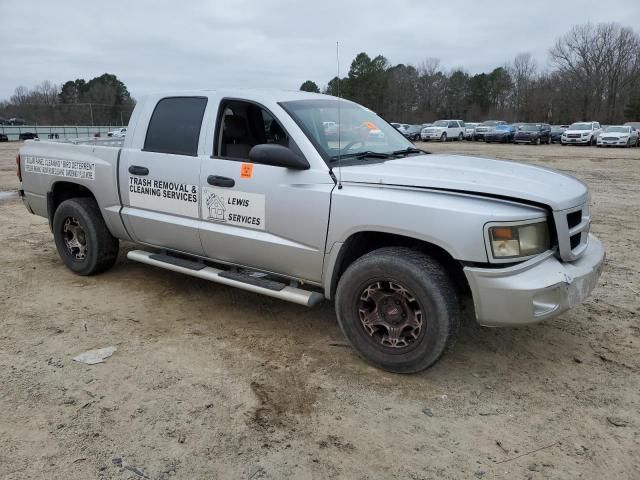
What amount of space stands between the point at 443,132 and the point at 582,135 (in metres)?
10.2

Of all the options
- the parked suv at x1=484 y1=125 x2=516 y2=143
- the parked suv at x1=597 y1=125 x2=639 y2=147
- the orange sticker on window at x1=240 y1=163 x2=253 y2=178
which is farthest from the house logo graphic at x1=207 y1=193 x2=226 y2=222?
the parked suv at x1=484 y1=125 x2=516 y2=143

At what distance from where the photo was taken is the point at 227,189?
13.2 ft

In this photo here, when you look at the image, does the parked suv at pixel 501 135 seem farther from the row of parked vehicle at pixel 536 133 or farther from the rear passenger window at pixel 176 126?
the rear passenger window at pixel 176 126

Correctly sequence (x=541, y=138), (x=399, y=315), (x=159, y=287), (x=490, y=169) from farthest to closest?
(x=541, y=138) → (x=159, y=287) → (x=490, y=169) → (x=399, y=315)

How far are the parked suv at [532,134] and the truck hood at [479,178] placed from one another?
118 feet

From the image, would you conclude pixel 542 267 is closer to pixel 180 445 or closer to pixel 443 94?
pixel 180 445

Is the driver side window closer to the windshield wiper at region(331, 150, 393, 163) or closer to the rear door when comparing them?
the rear door

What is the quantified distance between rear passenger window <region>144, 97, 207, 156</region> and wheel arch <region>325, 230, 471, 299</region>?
1.59 m

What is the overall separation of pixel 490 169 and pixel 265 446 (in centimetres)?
236

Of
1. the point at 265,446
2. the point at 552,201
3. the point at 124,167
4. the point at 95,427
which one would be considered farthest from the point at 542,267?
the point at 124,167

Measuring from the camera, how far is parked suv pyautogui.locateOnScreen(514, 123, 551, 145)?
3669 cm

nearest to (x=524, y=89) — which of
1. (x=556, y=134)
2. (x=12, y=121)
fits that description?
(x=556, y=134)

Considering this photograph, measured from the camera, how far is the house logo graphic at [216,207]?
4.09 m

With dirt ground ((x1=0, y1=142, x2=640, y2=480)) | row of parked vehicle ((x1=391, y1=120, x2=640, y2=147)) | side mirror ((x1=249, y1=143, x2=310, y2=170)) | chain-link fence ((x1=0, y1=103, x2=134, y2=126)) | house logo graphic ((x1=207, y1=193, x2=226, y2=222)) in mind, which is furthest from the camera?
chain-link fence ((x1=0, y1=103, x2=134, y2=126))
